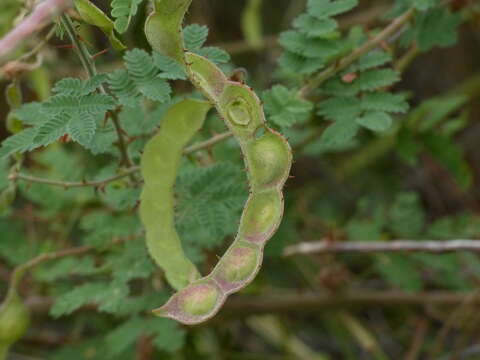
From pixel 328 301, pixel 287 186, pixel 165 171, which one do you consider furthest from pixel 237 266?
pixel 328 301

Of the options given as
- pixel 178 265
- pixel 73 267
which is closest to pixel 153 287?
pixel 73 267

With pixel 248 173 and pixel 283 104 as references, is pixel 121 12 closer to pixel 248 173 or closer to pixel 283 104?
pixel 248 173

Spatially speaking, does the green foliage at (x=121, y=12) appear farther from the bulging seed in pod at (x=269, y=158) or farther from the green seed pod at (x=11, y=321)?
the green seed pod at (x=11, y=321)

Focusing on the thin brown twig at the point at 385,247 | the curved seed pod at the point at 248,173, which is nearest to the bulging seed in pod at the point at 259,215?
the curved seed pod at the point at 248,173

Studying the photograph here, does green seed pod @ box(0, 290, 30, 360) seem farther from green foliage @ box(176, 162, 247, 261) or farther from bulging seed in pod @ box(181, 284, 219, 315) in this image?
bulging seed in pod @ box(181, 284, 219, 315)

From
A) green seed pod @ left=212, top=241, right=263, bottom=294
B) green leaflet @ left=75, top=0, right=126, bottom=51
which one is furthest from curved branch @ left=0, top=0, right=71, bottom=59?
green seed pod @ left=212, top=241, right=263, bottom=294

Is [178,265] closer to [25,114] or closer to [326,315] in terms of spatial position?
[25,114]
